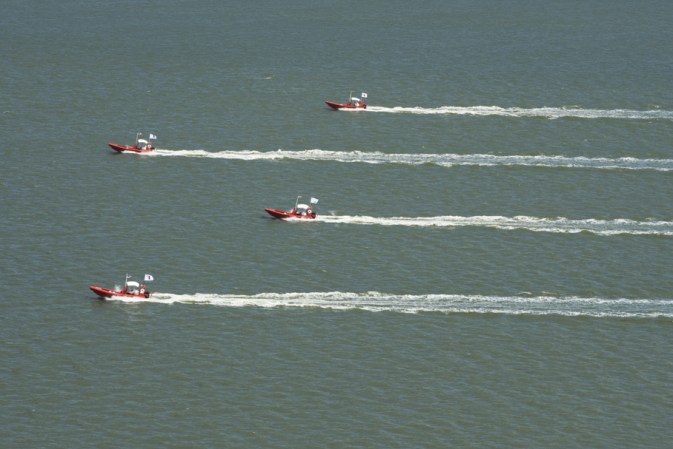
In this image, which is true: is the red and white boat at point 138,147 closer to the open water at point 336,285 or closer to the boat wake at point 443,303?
the open water at point 336,285

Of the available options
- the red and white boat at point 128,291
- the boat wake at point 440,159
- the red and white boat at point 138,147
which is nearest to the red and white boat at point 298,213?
the boat wake at point 440,159

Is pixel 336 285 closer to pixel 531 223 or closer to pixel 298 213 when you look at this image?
pixel 298 213

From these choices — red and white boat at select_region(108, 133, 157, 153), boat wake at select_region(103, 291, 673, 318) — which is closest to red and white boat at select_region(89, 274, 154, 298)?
boat wake at select_region(103, 291, 673, 318)

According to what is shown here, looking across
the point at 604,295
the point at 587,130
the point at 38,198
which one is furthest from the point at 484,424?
the point at 587,130

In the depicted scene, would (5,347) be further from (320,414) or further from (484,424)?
(484,424)

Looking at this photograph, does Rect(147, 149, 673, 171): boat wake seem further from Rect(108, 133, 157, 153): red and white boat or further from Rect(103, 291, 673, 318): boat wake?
Rect(103, 291, 673, 318): boat wake

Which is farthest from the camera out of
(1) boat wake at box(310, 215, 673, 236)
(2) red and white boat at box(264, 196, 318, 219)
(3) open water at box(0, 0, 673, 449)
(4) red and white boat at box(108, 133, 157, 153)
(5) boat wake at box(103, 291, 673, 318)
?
(4) red and white boat at box(108, 133, 157, 153)

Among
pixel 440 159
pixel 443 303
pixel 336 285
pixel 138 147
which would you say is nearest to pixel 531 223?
pixel 440 159
